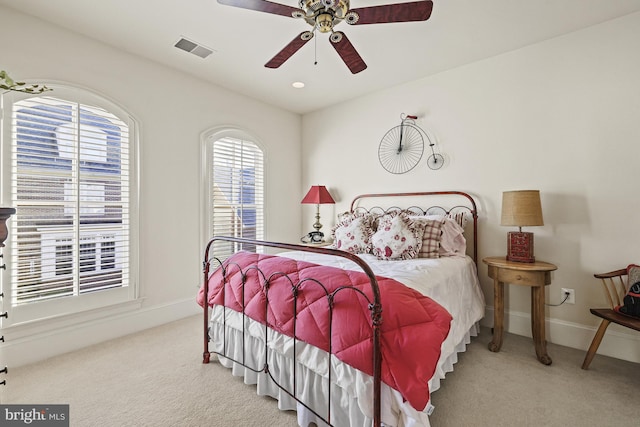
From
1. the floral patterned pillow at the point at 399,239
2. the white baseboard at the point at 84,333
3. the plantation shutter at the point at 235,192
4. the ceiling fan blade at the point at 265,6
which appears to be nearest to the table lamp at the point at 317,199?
the plantation shutter at the point at 235,192

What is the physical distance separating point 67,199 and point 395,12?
283 centimetres

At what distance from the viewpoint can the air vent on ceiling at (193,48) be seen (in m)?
2.53

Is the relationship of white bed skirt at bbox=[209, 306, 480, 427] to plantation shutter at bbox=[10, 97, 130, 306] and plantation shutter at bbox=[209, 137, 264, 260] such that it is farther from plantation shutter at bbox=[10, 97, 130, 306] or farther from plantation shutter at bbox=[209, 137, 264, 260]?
plantation shutter at bbox=[209, 137, 264, 260]

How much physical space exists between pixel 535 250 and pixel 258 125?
3467 mm

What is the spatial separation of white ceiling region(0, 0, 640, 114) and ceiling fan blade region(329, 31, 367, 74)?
0.43 m

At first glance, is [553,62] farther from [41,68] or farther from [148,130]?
[41,68]

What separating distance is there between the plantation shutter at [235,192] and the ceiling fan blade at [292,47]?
161 cm

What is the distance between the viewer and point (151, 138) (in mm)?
2846

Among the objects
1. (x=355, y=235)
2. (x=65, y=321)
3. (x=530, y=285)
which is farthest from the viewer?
(x=355, y=235)

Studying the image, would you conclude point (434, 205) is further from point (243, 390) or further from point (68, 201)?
point (68, 201)

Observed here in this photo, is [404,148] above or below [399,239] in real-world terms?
above

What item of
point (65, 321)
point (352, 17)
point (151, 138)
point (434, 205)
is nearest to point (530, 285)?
point (434, 205)

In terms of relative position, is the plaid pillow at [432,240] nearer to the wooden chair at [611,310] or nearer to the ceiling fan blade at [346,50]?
the wooden chair at [611,310]

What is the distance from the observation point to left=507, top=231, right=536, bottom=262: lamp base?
2.35 m
